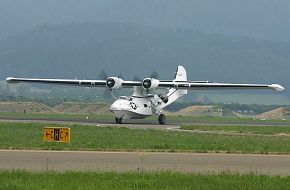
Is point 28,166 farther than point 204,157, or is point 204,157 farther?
point 204,157

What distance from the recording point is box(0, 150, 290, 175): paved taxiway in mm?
24141

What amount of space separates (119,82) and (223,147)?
36110 mm

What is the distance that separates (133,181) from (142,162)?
19.0ft

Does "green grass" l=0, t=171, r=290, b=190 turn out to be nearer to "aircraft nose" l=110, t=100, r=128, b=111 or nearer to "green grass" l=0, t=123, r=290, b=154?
"green grass" l=0, t=123, r=290, b=154

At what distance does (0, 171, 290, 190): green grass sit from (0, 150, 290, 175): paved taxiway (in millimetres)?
1883

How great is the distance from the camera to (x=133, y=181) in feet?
66.8

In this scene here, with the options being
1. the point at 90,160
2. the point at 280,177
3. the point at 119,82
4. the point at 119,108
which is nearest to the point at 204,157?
the point at 90,160

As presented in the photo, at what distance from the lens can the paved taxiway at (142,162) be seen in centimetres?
2414

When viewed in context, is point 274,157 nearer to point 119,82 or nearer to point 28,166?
point 28,166

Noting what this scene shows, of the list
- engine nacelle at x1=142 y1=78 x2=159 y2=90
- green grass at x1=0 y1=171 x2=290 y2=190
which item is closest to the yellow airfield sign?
green grass at x1=0 y1=171 x2=290 y2=190

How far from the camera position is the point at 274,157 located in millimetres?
29484

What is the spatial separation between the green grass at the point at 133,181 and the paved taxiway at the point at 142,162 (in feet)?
6.18

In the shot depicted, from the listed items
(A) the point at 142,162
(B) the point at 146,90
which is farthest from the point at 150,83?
(A) the point at 142,162

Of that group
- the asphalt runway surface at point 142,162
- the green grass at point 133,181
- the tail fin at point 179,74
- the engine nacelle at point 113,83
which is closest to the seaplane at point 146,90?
the engine nacelle at point 113,83
